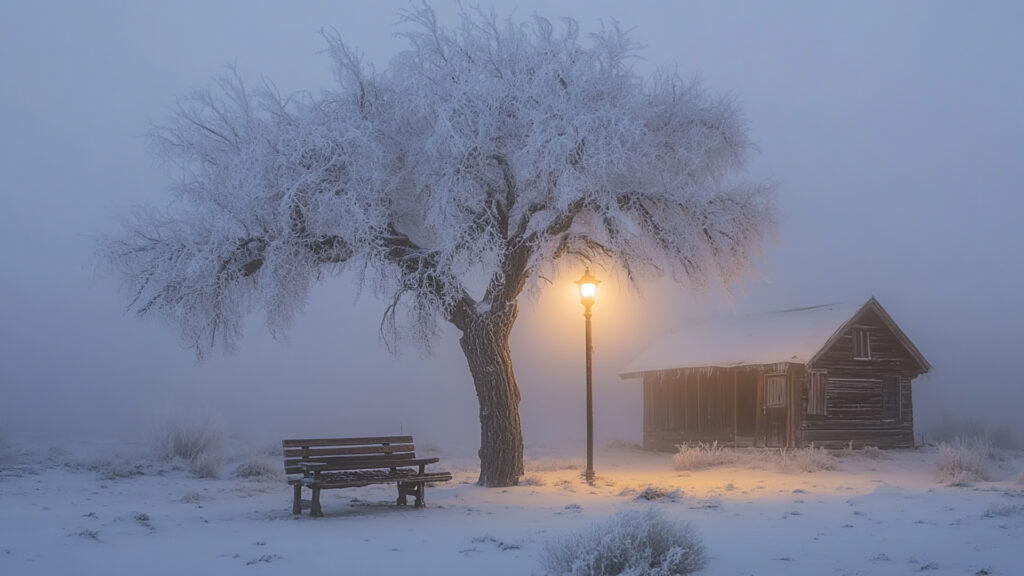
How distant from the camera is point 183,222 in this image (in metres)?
16.8

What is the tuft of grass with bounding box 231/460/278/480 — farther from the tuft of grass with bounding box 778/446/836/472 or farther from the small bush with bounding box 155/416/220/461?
the tuft of grass with bounding box 778/446/836/472

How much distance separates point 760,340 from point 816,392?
9.58 feet

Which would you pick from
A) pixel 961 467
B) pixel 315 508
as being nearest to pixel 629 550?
pixel 315 508

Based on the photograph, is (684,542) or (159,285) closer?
(684,542)

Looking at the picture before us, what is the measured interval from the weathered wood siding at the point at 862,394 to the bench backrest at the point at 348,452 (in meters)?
15.9

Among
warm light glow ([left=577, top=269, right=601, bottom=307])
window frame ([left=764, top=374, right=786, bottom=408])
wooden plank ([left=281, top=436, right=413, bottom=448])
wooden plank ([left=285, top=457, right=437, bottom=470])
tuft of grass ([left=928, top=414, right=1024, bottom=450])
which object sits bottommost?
tuft of grass ([left=928, top=414, right=1024, bottom=450])

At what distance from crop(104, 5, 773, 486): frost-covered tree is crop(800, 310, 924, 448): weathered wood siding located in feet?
36.0

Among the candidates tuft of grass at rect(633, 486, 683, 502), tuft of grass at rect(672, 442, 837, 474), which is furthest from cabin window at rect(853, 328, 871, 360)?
tuft of grass at rect(633, 486, 683, 502)

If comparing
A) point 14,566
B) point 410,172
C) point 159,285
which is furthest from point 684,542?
point 159,285

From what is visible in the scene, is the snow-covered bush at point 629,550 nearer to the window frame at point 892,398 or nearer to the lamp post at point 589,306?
the lamp post at point 589,306

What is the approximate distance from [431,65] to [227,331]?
6.17m

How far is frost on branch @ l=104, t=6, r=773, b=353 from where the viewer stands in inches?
604

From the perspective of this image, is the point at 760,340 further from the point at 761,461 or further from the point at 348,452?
the point at 348,452

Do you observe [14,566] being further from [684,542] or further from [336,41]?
[336,41]
